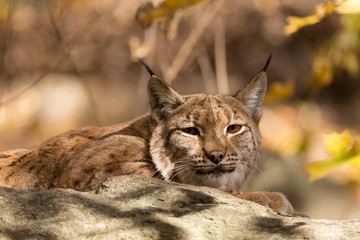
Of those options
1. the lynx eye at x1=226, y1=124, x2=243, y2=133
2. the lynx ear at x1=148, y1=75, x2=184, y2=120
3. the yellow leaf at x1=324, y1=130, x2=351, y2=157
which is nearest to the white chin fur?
the lynx eye at x1=226, y1=124, x2=243, y2=133

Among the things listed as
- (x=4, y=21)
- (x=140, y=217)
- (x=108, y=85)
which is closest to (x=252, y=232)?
(x=140, y=217)

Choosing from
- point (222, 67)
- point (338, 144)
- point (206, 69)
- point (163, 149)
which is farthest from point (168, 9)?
point (206, 69)

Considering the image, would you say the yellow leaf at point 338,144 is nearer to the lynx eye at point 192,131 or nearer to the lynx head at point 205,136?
the lynx head at point 205,136

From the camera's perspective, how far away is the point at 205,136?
18.5 ft

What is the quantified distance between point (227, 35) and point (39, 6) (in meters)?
4.10

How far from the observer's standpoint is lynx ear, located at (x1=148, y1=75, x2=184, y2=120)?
19.6 feet

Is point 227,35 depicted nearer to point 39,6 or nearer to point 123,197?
point 39,6

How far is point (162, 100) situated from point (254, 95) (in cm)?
89

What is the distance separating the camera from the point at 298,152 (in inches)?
424

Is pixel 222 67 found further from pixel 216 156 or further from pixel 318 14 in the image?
pixel 318 14

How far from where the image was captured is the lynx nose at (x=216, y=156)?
17.7 feet

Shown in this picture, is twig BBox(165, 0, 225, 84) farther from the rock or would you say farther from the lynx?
the rock

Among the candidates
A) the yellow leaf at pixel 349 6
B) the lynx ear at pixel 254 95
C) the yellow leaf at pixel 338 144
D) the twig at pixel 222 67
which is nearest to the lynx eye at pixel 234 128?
the lynx ear at pixel 254 95

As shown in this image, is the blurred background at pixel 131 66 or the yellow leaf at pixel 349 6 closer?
the yellow leaf at pixel 349 6
